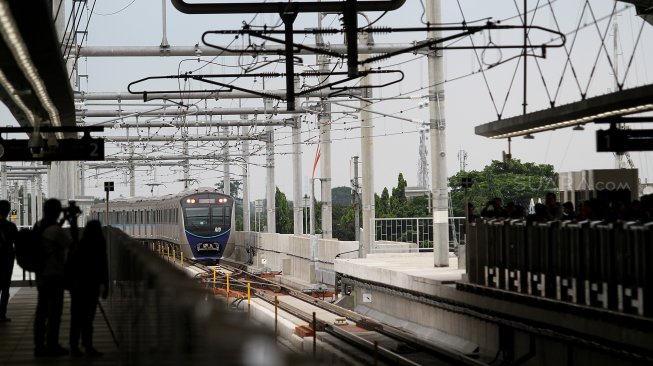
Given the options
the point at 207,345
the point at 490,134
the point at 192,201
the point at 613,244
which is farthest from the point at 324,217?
the point at 207,345

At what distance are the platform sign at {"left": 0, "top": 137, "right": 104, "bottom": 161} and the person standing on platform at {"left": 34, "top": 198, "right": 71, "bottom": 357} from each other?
7.35 metres

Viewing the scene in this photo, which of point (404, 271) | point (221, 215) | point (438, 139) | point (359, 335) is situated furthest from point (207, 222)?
point (359, 335)

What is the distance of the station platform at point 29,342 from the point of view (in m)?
12.3

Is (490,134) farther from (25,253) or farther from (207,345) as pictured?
(207,345)

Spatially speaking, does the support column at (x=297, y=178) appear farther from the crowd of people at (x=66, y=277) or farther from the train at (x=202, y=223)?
the crowd of people at (x=66, y=277)

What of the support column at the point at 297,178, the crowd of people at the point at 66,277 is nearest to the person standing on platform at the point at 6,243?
the crowd of people at the point at 66,277

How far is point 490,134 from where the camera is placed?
63.7 feet

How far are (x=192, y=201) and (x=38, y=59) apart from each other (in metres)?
36.6

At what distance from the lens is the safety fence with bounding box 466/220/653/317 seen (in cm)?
1342

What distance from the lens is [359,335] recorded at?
24.1 metres

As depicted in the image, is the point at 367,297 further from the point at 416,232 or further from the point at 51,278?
the point at 51,278

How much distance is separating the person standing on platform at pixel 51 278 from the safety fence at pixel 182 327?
5.49 ft

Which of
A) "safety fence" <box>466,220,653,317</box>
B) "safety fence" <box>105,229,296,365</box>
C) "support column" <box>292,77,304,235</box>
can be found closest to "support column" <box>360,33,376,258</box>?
"support column" <box>292,77,304,235</box>

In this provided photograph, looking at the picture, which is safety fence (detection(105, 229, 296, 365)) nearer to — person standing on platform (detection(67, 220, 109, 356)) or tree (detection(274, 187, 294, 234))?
person standing on platform (detection(67, 220, 109, 356))
